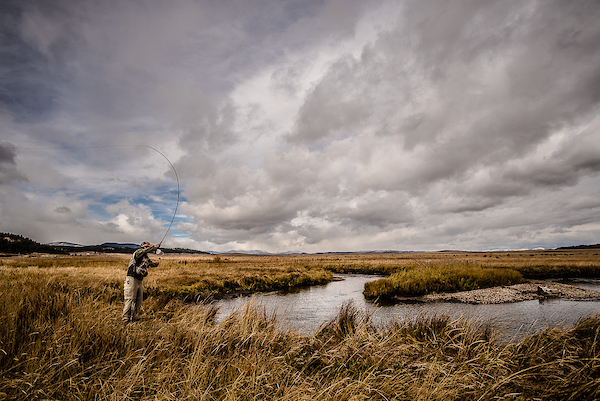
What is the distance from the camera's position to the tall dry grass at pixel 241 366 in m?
3.71

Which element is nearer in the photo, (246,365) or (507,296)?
(246,365)

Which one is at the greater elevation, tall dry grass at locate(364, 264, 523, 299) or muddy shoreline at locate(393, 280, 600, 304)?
tall dry grass at locate(364, 264, 523, 299)

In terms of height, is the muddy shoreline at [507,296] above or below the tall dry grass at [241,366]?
below

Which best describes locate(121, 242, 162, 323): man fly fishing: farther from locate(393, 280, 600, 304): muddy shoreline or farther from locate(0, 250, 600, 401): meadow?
locate(393, 280, 600, 304): muddy shoreline

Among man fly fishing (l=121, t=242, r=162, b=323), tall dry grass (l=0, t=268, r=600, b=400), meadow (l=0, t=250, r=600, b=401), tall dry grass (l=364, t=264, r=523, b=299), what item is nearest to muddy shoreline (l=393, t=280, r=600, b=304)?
tall dry grass (l=364, t=264, r=523, b=299)

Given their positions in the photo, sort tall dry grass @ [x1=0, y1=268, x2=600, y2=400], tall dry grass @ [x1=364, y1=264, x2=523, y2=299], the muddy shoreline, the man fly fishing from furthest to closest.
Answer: tall dry grass @ [x1=364, y1=264, x2=523, y2=299], the muddy shoreline, the man fly fishing, tall dry grass @ [x1=0, y1=268, x2=600, y2=400]

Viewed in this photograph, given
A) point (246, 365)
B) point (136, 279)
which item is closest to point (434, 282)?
point (136, 279)

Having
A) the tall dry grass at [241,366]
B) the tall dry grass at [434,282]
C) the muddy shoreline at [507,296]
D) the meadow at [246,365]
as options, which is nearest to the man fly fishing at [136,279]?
the meadow at [246,365]

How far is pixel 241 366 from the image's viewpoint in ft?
14.6

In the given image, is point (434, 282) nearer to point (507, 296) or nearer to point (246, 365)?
point (507, 296)

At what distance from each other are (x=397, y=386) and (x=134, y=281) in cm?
856

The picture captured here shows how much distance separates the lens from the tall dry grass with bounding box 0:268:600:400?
3.71 m

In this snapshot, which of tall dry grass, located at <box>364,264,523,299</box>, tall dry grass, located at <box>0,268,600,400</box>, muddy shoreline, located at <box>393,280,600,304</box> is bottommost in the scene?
muddy shoreline, located at <box>393,280,600,304</box>

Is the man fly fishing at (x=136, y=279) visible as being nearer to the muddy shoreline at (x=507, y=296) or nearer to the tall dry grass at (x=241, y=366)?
the tall dry grass at (x=241, y=366)
